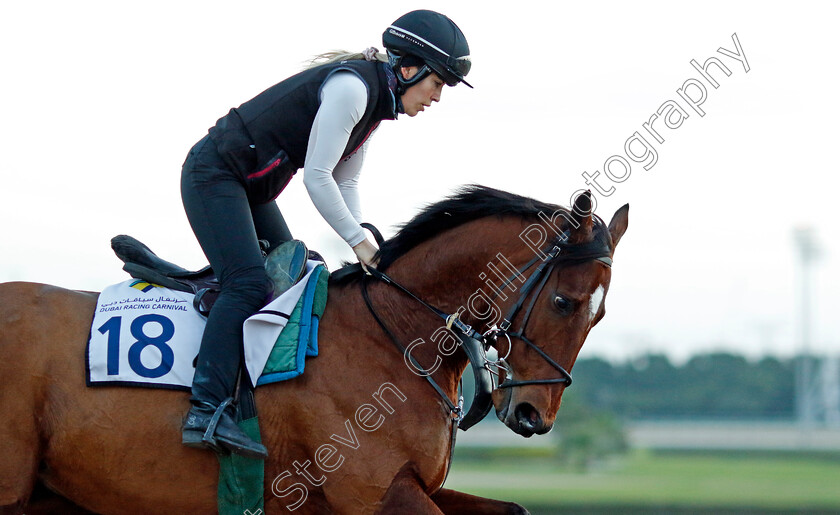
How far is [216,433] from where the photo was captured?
465 centimetres

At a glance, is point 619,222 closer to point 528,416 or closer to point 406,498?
point 528,416

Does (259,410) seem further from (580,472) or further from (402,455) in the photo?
(580,472)

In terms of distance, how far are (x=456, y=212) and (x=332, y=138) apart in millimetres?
831

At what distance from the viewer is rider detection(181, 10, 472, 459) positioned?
487cm

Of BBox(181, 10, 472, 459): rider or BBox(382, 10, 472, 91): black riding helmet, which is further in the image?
BBox(382, 10, 472, 91): black riding helmet

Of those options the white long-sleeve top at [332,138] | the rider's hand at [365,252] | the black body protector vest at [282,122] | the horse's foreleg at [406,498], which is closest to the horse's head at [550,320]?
the horse's foreleg at [406,498]

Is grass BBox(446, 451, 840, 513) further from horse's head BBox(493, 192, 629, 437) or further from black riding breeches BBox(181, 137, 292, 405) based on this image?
black riding breeches BBox(181, 137, 292, 405)

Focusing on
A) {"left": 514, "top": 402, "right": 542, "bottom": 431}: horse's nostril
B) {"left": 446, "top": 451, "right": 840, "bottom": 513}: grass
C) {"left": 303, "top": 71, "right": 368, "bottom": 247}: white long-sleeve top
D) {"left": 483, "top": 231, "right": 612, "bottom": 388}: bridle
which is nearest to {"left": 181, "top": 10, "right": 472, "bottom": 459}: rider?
{"left": 303, "top": 71, "right": 368, "bottom": 247}: white long-sleeve top

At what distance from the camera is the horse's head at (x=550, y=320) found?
188 inches

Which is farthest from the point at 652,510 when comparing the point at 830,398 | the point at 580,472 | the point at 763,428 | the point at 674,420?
the point at 830,398

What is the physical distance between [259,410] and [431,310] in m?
1.04

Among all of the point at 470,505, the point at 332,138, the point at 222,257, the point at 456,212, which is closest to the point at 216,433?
the point at 222,257

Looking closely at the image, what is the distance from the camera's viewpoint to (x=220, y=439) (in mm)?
4633

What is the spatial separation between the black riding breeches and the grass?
1795 cm
